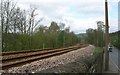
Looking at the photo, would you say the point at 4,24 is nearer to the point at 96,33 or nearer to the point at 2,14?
the point at 2,14

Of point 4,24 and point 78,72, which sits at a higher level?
point 4,24

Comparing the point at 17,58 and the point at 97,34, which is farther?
the point at 97,34

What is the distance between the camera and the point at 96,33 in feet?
387

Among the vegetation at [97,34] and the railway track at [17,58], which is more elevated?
the vegetation at [97,34]

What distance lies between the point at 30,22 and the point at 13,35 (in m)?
22.1

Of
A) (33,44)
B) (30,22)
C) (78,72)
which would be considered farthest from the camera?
(30,22)

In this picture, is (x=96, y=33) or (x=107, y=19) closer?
(x=107, y=19)

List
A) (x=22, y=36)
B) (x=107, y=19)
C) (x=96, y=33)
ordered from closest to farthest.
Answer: (x=107, y=19) < (x=22, y=36) < (x=96, y=33)

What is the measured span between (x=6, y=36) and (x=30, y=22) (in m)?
25.0

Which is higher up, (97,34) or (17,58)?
(97,34)

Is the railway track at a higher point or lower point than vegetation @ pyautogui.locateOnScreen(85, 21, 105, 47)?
lower

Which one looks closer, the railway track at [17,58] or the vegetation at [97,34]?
the railway track at [17,58]

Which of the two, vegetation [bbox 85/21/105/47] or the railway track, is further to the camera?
vegetation [bbox 85/21/105/47]

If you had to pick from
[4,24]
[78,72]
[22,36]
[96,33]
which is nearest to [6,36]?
[4,24]
